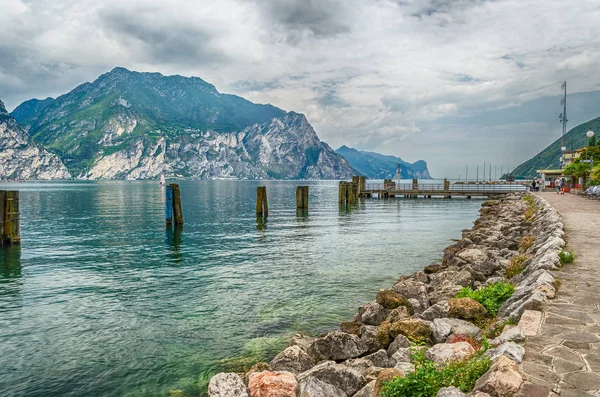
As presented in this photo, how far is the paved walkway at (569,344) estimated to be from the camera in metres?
5.01

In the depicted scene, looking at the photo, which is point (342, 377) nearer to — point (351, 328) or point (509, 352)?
point (509, 352)

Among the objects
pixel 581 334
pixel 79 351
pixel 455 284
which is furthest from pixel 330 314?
pixel 581 334

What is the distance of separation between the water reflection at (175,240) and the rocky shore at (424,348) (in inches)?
606

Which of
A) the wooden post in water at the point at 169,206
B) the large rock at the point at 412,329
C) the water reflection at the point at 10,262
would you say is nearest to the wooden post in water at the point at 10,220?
the water reflection at the point at 10,262

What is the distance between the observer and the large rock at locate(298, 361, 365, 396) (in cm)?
717

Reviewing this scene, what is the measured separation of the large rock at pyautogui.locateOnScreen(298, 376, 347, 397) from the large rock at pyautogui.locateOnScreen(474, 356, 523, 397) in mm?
2540

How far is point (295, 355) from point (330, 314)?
215 inches

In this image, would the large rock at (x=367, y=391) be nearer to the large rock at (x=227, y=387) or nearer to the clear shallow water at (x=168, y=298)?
the large rock at (x=227, y=387)

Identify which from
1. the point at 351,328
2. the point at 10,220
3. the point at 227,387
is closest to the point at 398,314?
the point at 351,328

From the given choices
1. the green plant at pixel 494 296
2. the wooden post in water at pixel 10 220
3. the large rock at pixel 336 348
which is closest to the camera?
the large rock at pixel 336 348

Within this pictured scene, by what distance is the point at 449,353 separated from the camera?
22.4 ft

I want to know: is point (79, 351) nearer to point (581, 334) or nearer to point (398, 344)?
point (398, 344)

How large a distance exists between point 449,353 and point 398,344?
228 centimetres

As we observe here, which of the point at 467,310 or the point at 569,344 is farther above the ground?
the point at 569,344
